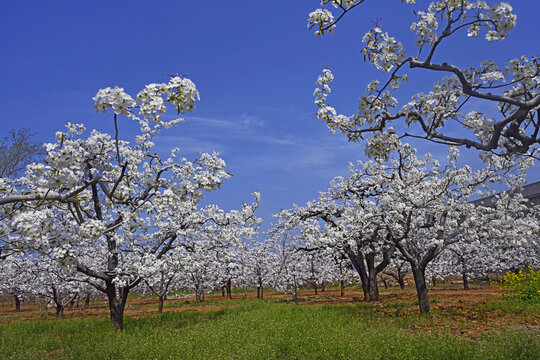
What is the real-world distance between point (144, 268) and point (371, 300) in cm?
1677

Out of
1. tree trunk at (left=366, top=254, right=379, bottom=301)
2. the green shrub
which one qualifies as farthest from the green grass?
tree trunk at (left=366, top=254, right=379, bottom=301)

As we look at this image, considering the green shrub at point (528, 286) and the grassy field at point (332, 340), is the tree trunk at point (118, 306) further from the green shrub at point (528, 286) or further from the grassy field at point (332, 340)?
the green shrub at point (528, 286)

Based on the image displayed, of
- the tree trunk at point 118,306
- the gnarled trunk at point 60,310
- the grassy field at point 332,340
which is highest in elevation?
the tree trunk at point 118,306

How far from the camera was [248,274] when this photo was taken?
45.8 m

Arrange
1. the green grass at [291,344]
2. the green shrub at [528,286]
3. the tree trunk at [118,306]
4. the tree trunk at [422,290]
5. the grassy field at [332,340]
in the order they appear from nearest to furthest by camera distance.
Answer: the green grass at [291,344] < the grassy field at [332,340] < the tree trunk at [118,306] < the tree trunk at [422,290] < the green shrub at [528,286]

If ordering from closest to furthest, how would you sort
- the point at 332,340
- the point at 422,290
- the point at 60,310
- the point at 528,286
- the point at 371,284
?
the point at 332,340 < the point at 422,290 < the point at 528,286 < the point at 371,284 < the point at 60,310

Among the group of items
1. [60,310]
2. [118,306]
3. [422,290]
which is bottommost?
[60,310]

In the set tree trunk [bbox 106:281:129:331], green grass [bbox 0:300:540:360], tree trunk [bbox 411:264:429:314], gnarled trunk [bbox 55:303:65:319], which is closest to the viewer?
green grass [bbox 0:300:540:360]

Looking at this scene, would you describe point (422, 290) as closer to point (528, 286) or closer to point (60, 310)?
point (528, 286)

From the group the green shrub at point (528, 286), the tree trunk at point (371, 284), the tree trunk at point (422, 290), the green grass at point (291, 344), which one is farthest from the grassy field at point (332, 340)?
the tree trunk at point (371, 284)

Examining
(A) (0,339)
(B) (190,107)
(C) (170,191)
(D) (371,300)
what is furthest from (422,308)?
(A) (0,339)

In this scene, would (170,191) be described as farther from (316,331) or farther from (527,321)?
(527,321)

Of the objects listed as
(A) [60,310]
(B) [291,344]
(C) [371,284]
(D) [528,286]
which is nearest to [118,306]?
(B) [291,344]

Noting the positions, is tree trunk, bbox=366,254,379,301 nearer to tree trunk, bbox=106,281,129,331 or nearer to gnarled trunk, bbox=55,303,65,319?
tree trunk, bbox=106,281,129,331
